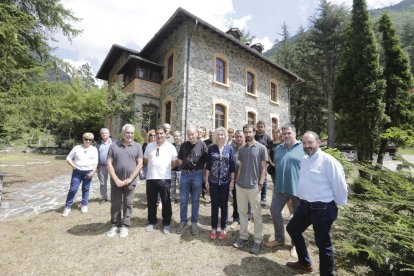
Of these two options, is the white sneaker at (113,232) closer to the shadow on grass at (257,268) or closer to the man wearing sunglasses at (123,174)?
the man wearing sunglasses at (123,174)

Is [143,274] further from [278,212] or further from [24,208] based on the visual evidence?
[24,208]

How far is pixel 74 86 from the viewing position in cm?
1892

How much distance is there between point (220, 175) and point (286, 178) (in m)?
1.06

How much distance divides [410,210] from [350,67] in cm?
1088

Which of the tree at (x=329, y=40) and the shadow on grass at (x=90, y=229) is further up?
the tree at (x=329, y=40)

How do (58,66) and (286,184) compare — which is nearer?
(286,184)

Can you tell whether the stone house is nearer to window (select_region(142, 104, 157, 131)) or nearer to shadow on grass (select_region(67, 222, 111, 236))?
window (select_region(142, 104, 157, 131))

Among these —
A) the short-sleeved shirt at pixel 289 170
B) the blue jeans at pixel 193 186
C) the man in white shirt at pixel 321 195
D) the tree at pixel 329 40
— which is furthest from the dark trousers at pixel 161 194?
the tree at pixel 329 40

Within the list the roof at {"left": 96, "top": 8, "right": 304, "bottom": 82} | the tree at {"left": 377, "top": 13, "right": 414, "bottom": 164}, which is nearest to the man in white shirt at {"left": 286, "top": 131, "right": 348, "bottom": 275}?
the tree at {"left": 377, "top": 13, "right": 414, "bottom": 164}

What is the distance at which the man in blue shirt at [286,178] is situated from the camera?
3.56 m

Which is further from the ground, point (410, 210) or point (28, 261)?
point (410, 210)

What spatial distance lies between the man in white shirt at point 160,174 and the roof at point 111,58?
1375 cm

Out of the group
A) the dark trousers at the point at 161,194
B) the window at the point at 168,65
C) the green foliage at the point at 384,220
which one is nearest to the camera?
the green foliage at the point at 384,220

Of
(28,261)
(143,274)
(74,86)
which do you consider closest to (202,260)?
(143,274)
